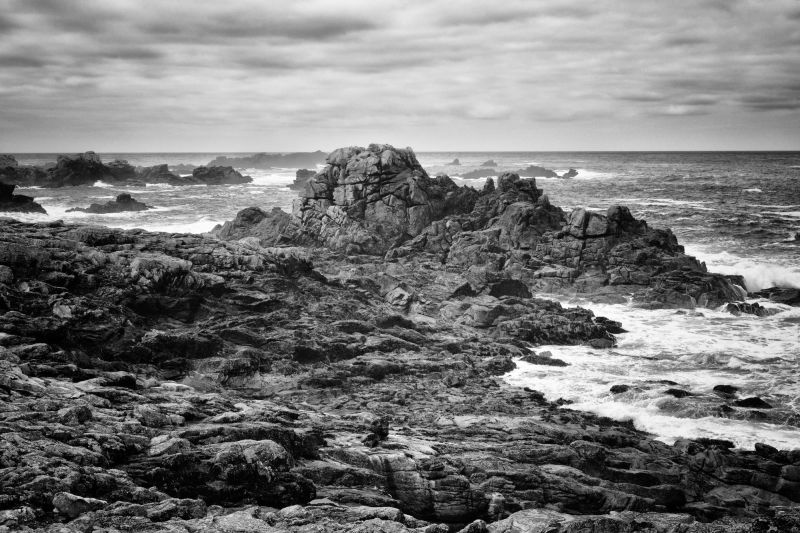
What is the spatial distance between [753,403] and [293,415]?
17828mm

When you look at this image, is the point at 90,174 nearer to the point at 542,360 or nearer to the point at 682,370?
the point at 542,360

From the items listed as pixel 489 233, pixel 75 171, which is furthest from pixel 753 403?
pixel 75 171

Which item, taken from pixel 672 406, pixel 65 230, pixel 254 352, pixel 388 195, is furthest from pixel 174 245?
pixel 672 406

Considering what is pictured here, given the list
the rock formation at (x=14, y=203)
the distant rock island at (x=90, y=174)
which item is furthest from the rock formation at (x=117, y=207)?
the distant rock island at (x=90, y=174)

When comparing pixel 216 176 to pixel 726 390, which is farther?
pixel 216 176

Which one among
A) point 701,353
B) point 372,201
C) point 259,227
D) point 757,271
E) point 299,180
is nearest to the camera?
point 701,353

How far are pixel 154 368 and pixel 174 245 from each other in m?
9.50

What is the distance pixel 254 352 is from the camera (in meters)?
24.4

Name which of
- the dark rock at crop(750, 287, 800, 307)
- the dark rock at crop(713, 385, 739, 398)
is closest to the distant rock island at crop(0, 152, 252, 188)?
the dark rock at crop(750, 287, 800, 307)

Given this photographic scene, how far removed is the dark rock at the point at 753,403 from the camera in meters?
23.0

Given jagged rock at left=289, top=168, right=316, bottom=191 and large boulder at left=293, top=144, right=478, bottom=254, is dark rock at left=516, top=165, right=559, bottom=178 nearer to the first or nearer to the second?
jagged rock at left=289, top=168, right=316, bottom=191

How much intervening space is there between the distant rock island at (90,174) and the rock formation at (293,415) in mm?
Answer: 87683

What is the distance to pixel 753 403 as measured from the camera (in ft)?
75.9

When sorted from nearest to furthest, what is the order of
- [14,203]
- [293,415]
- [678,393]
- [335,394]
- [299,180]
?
Result: 1. [293,415]
2. [335,394]
3. [678,393]
4. [14,203]
5. [299,180]
